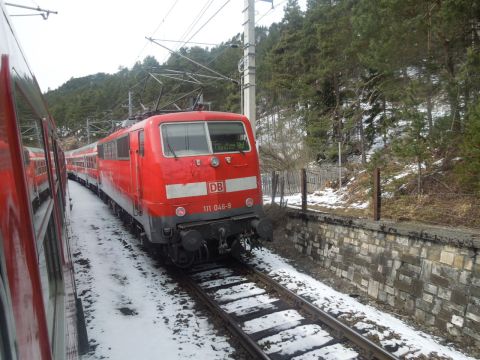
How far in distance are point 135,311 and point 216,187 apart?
2.50m

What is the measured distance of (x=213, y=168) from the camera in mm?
7082

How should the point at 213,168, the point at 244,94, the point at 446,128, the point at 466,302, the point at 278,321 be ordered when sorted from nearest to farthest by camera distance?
the point at 466,302, the point at 278,321, the point at 213,168, the point at 446,128, the point at 244,94

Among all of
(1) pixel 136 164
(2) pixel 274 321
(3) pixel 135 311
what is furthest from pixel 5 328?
(1) pixel 136 164

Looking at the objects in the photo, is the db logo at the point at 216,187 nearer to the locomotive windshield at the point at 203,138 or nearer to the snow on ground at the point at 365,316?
the locomotive windshield at the point at 203,138

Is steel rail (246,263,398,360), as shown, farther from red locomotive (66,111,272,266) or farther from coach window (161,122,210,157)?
coach window (161,122,210,157)

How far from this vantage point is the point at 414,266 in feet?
18.5

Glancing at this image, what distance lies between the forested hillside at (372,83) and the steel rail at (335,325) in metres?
3.91

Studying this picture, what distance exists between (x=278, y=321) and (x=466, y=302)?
95.2 inches

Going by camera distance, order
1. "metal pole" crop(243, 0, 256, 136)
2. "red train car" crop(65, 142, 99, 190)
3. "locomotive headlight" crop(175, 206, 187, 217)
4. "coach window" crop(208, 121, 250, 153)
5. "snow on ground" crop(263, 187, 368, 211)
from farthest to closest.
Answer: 1. "red train car" crop(65, 142, 99, 190)
2. "snow on ground" crop(263, 187, 368, 211)
3. "metal pole" crop(243, 0, 256, 136)
4. "coach window" crop(208, 121, 250, 153)
5. "locomotive headlight" crop(175, 206, 187, 217)

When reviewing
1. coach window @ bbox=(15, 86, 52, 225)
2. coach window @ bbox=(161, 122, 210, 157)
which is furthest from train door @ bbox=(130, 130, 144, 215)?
coach window @ bbox=(15, 86, 52, 225)

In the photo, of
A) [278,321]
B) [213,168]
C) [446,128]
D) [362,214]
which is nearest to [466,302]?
[278,321]

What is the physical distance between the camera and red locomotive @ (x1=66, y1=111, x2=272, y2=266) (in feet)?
22.2

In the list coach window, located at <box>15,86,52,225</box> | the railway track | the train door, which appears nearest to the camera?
coach window, located at <box>15,86,52,225</box>

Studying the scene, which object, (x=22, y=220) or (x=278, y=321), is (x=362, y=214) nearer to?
(x=278, y=321)
